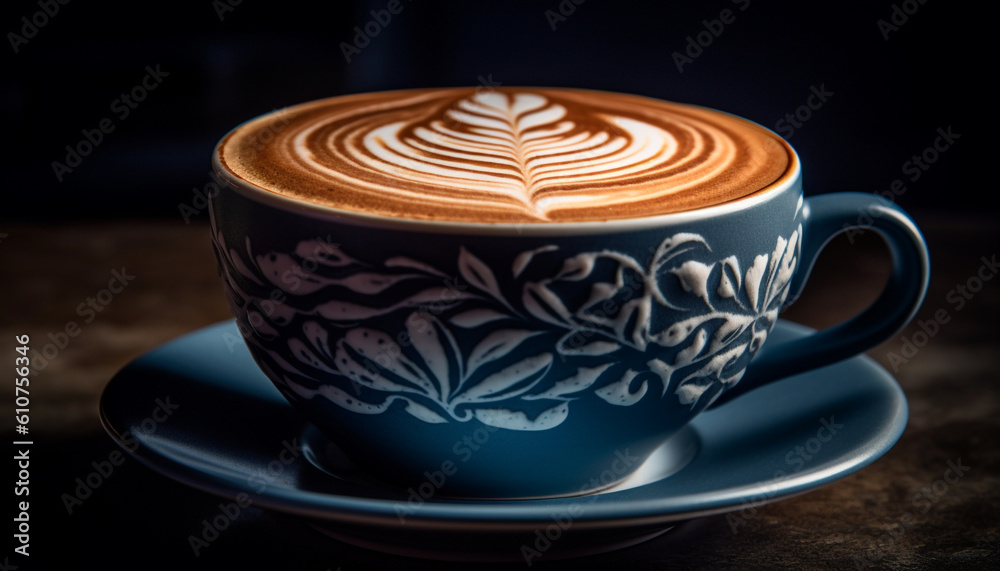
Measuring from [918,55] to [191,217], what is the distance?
3.67ft

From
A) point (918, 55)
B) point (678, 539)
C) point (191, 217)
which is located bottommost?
point (191, 217)

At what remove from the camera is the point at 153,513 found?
63 centimetres

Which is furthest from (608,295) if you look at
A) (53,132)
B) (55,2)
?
(55,2)

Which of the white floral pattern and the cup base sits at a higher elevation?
the white floral pattern

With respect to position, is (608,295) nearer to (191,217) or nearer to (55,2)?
(191,217)
